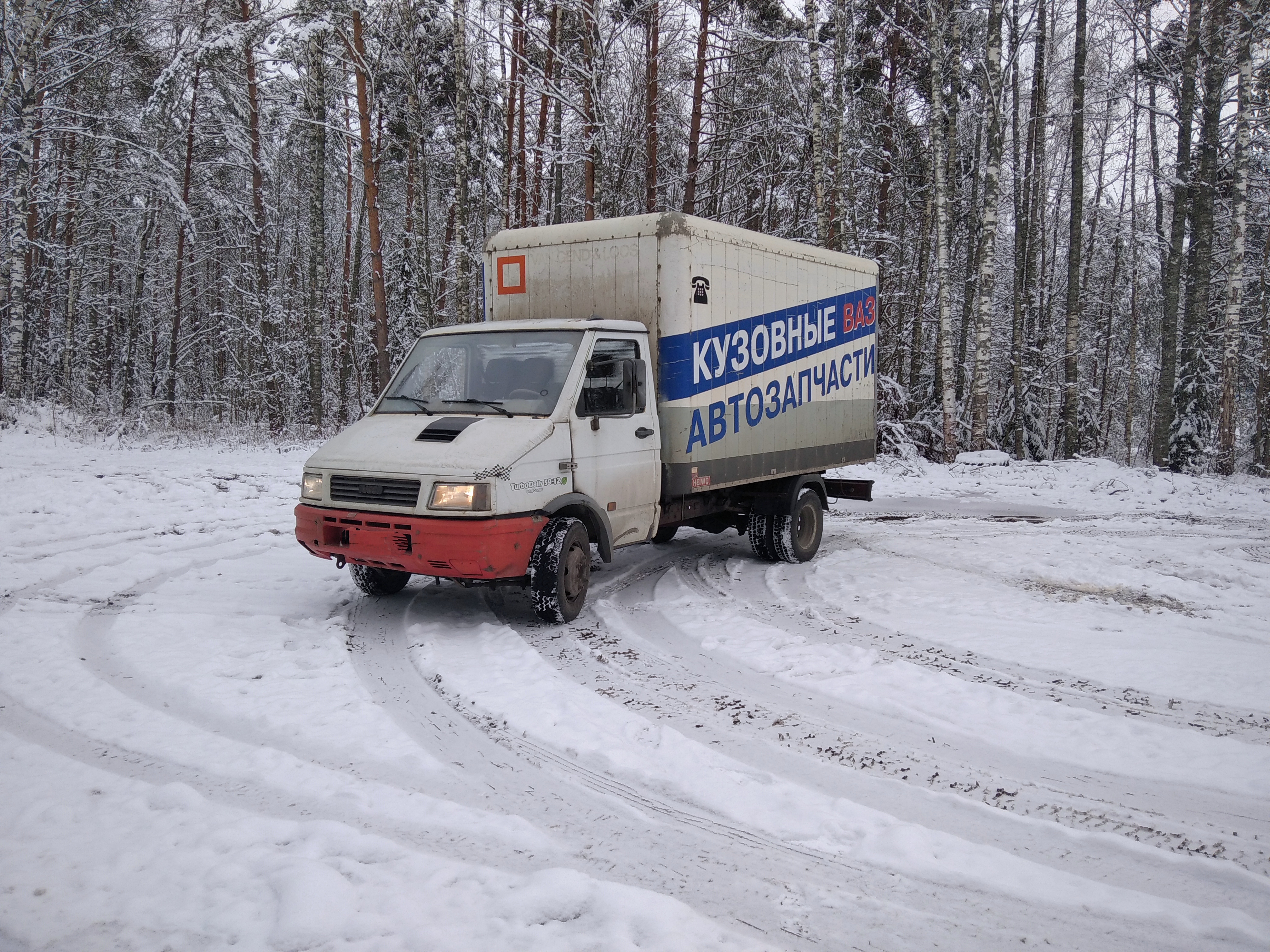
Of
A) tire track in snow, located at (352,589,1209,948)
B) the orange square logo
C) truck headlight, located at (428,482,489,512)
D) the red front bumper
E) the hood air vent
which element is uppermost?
the orange square logo

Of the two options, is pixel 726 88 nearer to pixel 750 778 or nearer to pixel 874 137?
pixel 874 137

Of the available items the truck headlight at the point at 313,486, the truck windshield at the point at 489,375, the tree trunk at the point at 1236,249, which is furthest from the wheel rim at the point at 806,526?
the tree trunk at the point at 1236,249

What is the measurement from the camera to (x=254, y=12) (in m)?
19.7

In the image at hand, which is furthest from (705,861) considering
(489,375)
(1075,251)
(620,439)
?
(1075,251)

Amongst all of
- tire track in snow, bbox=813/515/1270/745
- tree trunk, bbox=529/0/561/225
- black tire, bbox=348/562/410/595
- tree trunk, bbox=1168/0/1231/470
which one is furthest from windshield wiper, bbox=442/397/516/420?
tree trunk, bbox=1168/0/1231/470

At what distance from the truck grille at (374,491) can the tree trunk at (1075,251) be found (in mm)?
17749

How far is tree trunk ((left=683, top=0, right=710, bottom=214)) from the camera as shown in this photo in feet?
54.2

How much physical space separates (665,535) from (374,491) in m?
4.03

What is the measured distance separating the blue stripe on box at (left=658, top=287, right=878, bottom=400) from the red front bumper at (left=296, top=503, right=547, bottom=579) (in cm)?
205

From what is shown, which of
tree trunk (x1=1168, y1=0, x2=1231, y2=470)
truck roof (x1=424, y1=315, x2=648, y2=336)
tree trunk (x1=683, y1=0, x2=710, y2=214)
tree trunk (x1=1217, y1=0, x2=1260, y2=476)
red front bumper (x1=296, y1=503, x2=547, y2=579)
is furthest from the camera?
tree trunk (x1=683, y1=0, x2=710, y2=214)

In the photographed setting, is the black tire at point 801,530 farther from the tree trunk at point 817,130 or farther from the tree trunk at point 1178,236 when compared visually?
the tree trunk at point 1178,236

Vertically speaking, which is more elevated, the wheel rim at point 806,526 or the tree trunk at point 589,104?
the tree trunk at point 589,104

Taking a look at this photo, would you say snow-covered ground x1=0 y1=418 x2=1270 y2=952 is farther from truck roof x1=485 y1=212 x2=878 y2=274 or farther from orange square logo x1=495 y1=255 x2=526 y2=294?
truck roof x1=485 y1=212 x2=878 y2=274

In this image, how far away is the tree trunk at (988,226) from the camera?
16.1m
